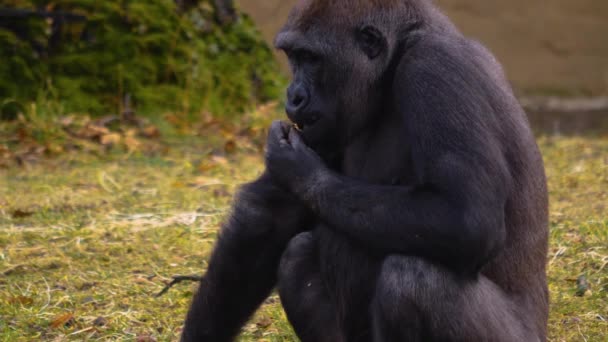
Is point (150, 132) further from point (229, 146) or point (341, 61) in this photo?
point (341, 61)

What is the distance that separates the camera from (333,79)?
3.60 metres

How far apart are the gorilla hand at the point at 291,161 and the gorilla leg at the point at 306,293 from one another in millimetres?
313

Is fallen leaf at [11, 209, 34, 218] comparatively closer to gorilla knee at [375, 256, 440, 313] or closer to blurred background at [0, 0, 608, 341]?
blurred background at [0, 0, 608, 341]

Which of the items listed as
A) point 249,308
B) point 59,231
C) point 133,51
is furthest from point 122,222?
point 133,51

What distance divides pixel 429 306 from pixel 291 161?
78 cm

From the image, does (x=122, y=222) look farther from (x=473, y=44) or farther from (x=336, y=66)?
(x=473, y=44)

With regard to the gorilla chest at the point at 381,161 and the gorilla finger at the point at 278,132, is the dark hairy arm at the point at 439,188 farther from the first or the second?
the gorilla finger at the point at 278,132

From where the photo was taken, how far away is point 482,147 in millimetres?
3086

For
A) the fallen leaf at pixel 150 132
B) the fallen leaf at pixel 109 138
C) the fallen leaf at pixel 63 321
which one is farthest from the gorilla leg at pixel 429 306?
the fallen leaf at pixel 150 132

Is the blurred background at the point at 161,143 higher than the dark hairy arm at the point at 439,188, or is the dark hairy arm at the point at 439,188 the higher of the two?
the dark hairy arm at the point at 439,188

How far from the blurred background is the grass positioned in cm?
1

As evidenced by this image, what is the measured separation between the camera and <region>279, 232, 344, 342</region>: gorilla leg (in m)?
3.65

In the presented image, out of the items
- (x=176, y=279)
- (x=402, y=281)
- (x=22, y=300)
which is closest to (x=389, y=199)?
(x=402, y=281)

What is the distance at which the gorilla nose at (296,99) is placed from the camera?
3.52 metres
